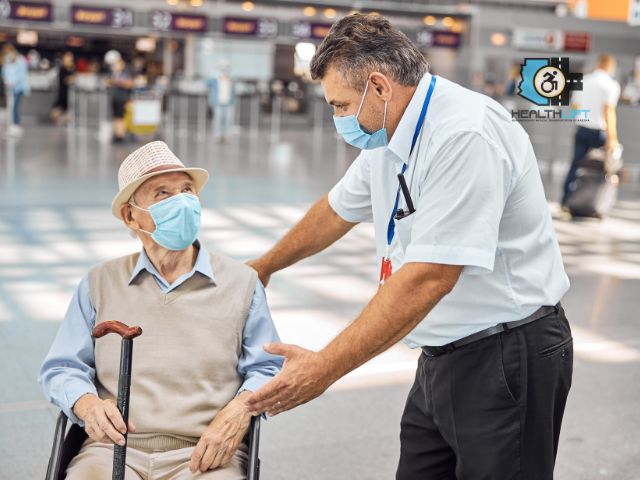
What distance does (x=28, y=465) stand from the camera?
3.36m

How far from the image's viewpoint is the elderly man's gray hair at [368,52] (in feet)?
6.31

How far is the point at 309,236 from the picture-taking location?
8.73 ft

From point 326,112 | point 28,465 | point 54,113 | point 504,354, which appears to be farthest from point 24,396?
point 326,112

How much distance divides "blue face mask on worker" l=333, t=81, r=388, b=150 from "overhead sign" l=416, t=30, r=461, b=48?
23920 mm

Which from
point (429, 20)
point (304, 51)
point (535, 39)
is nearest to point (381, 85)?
point (535, 39)

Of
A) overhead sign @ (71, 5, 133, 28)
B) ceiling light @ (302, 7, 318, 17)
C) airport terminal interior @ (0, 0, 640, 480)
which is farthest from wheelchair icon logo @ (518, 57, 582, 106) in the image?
ceiling light @ (302, 7, 318, 17)

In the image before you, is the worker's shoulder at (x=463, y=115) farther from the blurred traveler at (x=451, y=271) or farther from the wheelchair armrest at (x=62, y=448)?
the wheelchair armrest at (x=62, y=448)

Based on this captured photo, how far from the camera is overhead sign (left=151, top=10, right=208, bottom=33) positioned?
22781 mm

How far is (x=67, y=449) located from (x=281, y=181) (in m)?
9.40

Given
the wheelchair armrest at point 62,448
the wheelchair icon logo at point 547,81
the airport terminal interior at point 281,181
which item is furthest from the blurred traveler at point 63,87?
the wheelchair icon logo at point 547,81

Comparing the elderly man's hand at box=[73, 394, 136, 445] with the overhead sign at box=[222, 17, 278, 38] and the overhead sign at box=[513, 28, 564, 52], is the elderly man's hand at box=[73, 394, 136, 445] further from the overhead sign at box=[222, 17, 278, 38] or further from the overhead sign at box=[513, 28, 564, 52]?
the overhead sign at box=[222, 17, 278, 38]

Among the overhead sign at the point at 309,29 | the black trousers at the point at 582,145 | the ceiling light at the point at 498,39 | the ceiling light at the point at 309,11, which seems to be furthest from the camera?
the ceiling light at the point at 498,39

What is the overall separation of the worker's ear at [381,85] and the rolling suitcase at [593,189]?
7.73 m

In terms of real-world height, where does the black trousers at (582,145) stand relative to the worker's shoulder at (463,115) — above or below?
below
